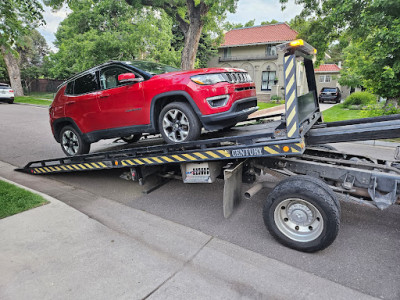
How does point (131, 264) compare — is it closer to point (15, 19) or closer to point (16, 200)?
point (16, 200)

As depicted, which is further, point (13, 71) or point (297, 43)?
point (13, 71)

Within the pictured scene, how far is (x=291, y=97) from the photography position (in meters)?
3.19

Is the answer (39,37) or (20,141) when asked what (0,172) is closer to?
(20,141)

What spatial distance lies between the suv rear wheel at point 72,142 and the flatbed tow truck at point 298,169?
7.01 feet

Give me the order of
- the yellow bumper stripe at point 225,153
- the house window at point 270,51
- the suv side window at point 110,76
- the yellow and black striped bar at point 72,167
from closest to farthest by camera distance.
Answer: the yellow bumper stripe at point 225,153 → the suv side window at point 110,76 → the yellow and black striped bar at point 72,167 → the house window at point 270,51

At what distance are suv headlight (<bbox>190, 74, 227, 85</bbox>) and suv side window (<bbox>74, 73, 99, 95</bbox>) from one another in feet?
7.56

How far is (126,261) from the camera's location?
3041 mm

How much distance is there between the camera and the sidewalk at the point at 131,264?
2.56 metres

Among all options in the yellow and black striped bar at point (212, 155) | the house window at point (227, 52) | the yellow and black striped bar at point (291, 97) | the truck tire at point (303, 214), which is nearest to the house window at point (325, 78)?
the house window at point (227, 52)

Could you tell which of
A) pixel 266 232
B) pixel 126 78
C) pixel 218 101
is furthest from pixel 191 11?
pixel 266 232

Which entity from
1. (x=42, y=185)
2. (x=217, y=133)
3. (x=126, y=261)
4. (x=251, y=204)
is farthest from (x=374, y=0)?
(x=42, y=185)

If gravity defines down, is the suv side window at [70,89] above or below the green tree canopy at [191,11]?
below

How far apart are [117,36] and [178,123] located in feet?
49.2

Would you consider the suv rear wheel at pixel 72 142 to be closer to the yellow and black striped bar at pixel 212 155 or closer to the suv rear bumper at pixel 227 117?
the yellow and black striped bar at pixel 212 155
